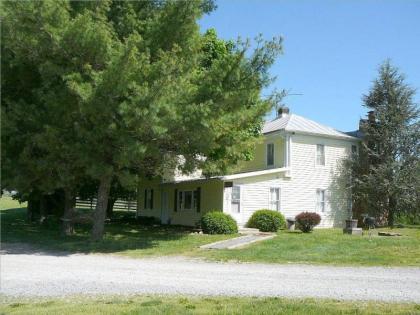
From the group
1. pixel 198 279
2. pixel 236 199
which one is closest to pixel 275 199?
pixel 236 199

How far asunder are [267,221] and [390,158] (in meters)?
10.2

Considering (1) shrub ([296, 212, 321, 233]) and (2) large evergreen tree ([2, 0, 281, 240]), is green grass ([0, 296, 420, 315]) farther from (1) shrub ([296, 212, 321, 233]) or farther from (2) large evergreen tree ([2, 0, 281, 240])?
(1) shrub ([296, 212, 321, 233])

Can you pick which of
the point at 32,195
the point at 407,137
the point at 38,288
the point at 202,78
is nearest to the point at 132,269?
the point at 38,288

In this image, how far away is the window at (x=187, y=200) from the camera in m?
29.7

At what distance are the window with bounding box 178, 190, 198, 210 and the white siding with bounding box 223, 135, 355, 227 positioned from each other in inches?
142

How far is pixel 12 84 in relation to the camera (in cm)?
2191

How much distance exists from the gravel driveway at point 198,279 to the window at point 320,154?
16751 mm

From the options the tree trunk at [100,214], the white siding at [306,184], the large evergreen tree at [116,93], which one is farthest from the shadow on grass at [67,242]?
the white siding at [306,184]

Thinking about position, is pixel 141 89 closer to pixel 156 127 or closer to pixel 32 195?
pixel 156 127

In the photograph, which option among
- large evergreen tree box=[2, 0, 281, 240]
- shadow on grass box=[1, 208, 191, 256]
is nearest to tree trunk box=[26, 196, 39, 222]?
shadow on grass box=[1, 208, 191, 256]

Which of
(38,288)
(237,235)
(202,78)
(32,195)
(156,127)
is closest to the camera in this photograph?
(38,288)

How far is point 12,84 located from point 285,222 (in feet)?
49.6

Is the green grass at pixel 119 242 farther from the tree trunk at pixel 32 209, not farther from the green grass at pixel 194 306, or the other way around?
the green grass at pixel 194 306

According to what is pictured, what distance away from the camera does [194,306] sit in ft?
26.3
